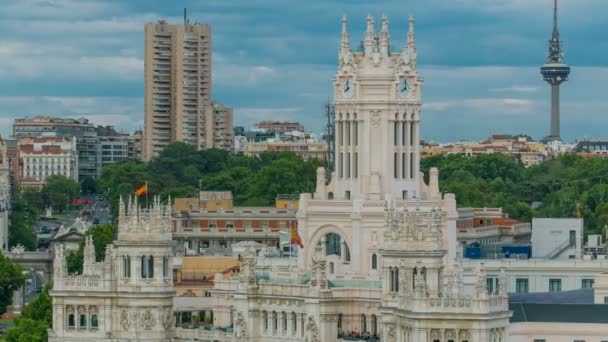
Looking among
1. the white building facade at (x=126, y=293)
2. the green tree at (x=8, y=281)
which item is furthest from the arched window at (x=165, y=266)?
the green tree at (x=8, y=281)

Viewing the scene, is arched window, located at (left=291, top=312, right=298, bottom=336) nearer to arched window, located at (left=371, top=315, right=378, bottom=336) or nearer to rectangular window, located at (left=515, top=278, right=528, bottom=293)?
arched window, located at (left=371, top=315, right=378, bottom=336)

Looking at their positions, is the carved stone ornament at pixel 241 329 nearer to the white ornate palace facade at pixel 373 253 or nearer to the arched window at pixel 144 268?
the white ornate palace facade at pixel 373 253

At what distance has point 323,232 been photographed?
454 ft

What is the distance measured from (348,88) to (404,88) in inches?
101

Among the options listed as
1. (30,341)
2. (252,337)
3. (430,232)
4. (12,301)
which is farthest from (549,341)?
(12,301)

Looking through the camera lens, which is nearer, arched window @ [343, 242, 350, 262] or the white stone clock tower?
arched window @ [343, 242, 350, 262]

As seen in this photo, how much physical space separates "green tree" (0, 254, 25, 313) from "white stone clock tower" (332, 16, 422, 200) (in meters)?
53.6

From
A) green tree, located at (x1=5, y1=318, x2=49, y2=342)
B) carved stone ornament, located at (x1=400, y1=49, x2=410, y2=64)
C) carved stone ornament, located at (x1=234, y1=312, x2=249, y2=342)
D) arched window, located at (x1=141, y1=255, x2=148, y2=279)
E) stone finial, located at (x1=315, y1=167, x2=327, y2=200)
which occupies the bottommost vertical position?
green tree, located at (x1=5, y1=318, x2=49, y2=342)

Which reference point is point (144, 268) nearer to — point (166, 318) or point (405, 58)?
point (166, 318)

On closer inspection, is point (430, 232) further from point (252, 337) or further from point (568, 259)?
point (568, 259)

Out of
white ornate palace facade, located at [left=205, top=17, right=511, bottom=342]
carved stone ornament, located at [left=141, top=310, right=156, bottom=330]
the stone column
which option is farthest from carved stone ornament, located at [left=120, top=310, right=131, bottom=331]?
the stone column

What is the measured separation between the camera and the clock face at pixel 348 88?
13888 cm

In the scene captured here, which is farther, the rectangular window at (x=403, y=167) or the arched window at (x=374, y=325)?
the rectangular window at (x=403, y=167)

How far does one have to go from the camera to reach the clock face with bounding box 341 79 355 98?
139m
